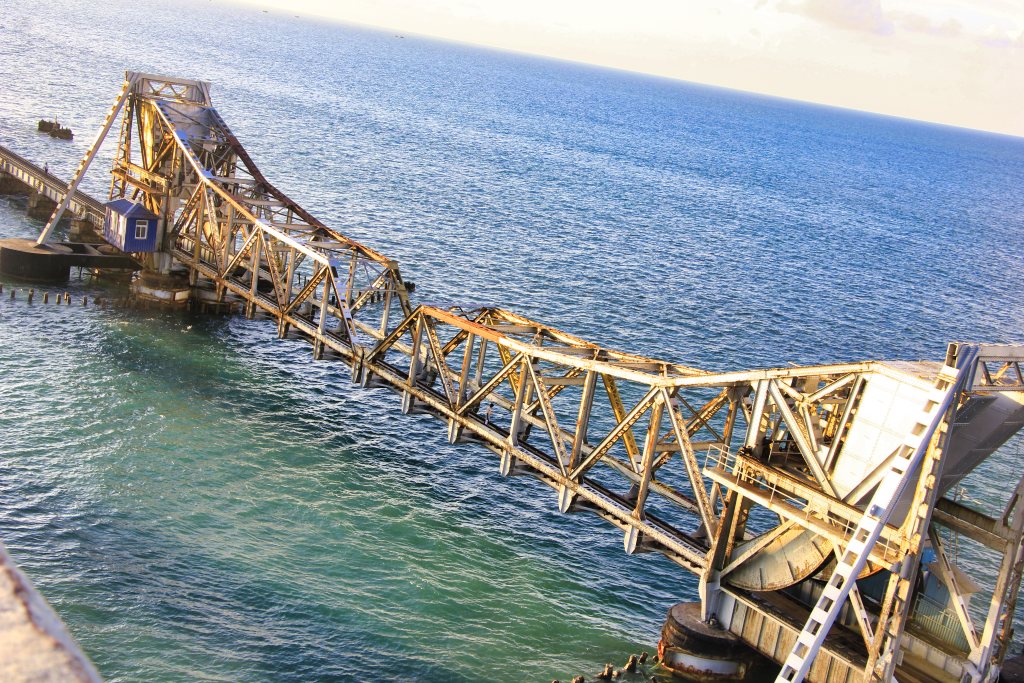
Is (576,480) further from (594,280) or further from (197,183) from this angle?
(594,280)

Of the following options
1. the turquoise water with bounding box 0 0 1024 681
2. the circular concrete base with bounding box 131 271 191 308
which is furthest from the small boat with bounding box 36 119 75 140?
the circular concrete base with bounding box 131 271 191 308

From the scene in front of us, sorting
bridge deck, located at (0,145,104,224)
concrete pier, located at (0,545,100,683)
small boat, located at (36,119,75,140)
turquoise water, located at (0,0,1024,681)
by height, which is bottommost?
turquoise water, located at (0,0,1024,681)

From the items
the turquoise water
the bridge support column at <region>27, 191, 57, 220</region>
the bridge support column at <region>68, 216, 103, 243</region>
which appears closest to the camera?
the turquoise water

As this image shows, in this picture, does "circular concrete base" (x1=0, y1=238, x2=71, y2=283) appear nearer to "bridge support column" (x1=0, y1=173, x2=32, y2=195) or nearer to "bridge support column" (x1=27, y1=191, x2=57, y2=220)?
"bridge support column" (x1=27, y1=191, x2=57, y2=220)

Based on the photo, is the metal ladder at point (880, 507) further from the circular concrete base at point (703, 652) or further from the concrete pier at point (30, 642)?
the concrete pier at point (30, 642)

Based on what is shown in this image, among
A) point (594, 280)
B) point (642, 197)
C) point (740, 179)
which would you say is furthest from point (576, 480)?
point (740, 179)

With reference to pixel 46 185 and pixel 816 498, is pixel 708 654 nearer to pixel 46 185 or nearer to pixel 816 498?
pixel 816 498
